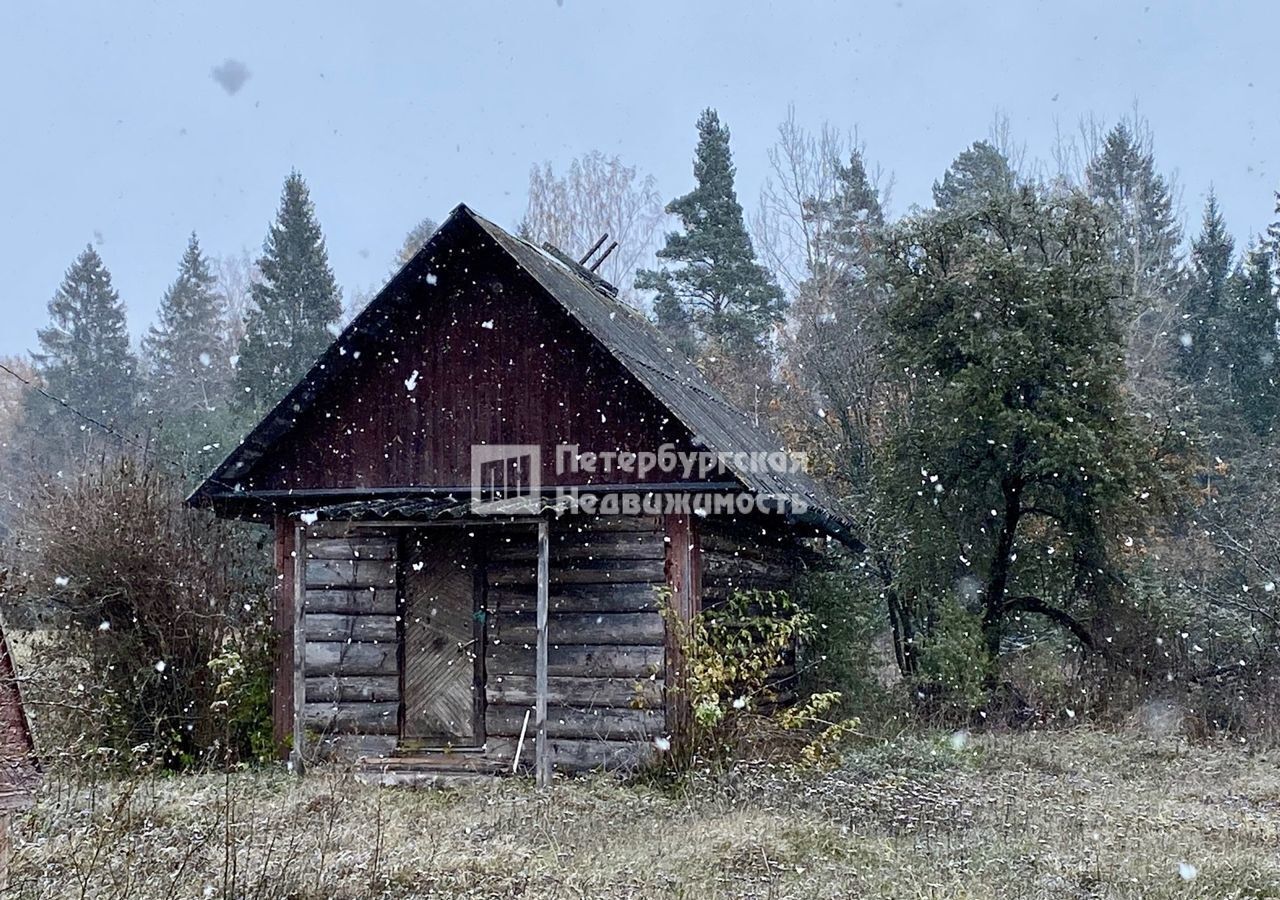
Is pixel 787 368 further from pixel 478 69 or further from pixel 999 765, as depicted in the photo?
pixel 478 69

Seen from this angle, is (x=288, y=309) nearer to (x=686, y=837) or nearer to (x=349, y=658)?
(x=349, y=658)

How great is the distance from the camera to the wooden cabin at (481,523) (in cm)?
1107

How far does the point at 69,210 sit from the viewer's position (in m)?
102

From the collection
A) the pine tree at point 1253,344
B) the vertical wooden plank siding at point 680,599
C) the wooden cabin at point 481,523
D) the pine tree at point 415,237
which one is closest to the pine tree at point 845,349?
the wooden cabin at point 481,523

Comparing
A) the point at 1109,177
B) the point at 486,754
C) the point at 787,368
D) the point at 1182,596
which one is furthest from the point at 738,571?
the point at 1109,177

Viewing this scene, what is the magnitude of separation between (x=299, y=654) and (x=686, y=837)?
516 cm

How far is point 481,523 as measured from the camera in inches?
429

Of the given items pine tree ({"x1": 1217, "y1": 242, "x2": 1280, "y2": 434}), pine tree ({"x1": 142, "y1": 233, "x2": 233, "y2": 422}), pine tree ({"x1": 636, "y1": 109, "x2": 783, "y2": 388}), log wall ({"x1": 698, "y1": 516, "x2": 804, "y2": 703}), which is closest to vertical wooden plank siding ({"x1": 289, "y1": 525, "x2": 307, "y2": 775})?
log wall ({"x1": 698, "y1": 516, "x2": 804, "y2": 703})

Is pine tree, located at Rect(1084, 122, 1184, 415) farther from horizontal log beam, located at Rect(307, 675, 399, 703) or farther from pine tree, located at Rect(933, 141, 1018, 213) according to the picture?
horizontal log beam, located at Rect(307, 675, 399, 703)

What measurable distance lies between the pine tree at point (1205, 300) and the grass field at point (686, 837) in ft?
74.1

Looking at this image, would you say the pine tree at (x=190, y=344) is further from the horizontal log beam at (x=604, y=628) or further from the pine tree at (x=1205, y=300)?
the horizontal log beam at (x=604, y=628)

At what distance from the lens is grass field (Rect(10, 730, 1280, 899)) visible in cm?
679

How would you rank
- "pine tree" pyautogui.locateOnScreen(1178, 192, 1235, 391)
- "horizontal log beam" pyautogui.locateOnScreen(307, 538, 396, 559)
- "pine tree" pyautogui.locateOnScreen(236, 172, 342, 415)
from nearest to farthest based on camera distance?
"horizontal log beam" pyautogui.locateOnScreen(307, 538, 396, 559) → "pine tree" pyautogui.locateOnScreen(1178, 192, 1235, 391) → "pine tree" pyautogui.locateOnScreen(236, 172, 342, 415)

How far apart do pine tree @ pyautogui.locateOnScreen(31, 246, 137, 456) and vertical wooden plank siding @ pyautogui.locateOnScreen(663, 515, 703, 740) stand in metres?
29.9
